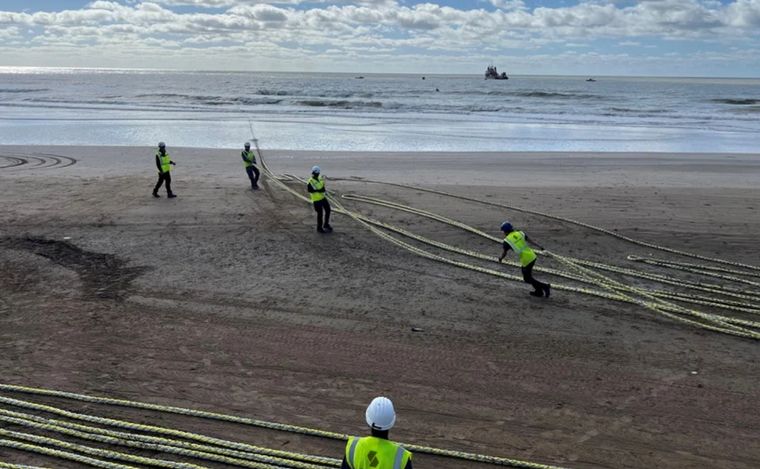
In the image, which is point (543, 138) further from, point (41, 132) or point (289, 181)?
point (41, 132)

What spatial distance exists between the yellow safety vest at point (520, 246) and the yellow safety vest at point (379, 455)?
7.02 meters

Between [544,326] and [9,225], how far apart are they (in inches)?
523

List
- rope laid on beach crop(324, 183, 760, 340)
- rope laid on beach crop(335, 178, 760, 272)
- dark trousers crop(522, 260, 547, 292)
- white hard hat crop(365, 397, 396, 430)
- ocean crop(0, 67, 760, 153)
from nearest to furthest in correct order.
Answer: white hard hat crop(365, 397, 396, 430) → rope laid on beach crop(324, 183, 760, 340) → dark trousers crop(522, 260, 547, 292) → rope laid on beach crop(335, 178, 760, 272) → ocean crop(0, 67, 760, 153)

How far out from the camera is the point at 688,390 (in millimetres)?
7805

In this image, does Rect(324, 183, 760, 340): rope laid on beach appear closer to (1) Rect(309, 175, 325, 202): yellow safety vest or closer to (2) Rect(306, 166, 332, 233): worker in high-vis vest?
(2) Rect(306, 166, 332, 233): worker in high-vis vest

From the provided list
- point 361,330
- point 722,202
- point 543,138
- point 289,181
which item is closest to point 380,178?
point 289,181

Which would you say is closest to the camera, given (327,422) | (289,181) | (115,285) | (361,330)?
(327,422)

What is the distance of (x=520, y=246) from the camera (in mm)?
10578

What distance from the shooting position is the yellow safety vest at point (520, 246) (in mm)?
10555

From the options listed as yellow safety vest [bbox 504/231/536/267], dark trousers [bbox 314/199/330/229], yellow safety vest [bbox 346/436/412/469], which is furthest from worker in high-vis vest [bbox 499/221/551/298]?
yellow safety vest [bbox 346/436/412/469]

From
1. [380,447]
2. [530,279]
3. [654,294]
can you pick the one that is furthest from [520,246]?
[380,447]

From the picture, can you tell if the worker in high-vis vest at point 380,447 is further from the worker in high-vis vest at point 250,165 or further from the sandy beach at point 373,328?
the worker in high-vis vest at point 250,165

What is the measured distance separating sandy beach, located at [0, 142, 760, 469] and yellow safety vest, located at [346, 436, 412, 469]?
246 centimetres

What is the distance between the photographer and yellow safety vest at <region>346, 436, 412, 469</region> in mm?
3971
